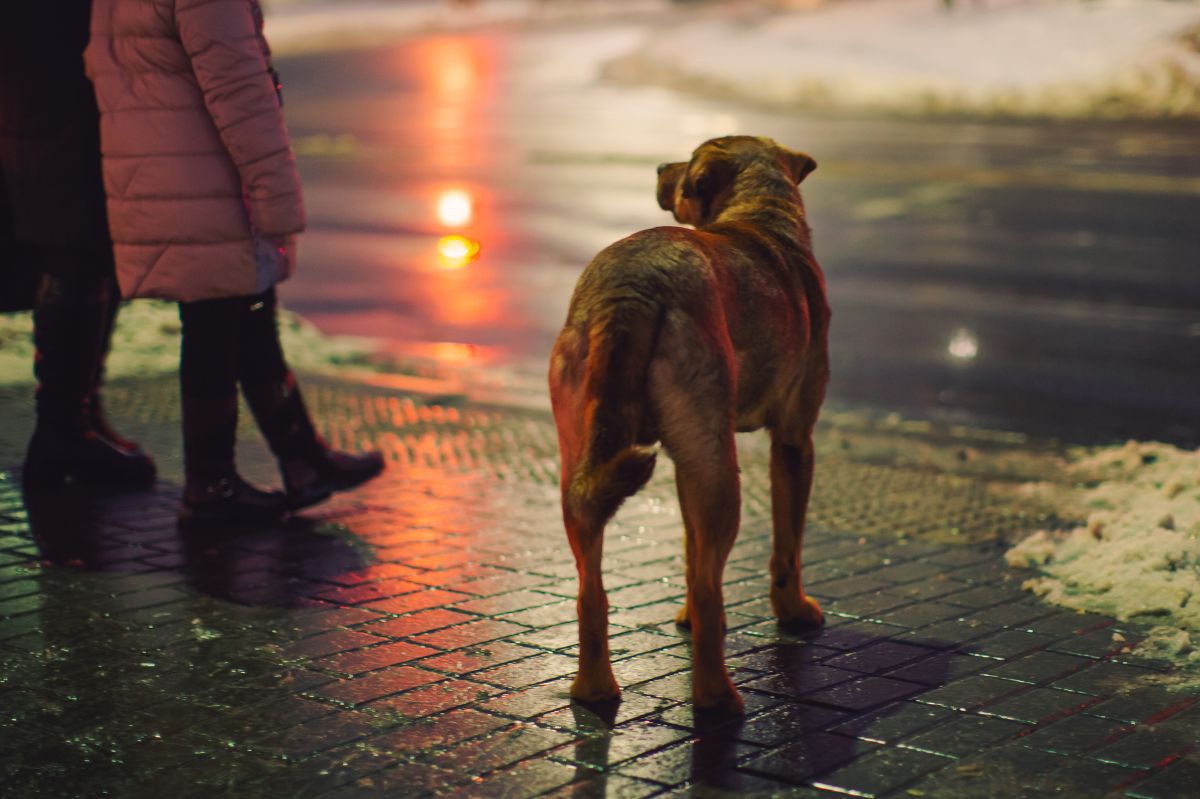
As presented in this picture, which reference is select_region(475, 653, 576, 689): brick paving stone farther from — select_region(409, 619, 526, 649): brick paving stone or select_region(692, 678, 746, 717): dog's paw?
select_region(692, 678, 746, 717): dog's paw

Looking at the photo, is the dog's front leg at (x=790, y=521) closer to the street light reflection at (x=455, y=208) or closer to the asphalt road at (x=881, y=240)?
the asphalt road at (x=881, y=240)

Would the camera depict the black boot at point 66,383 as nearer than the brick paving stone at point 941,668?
No

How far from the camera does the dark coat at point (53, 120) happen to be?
19.5ft

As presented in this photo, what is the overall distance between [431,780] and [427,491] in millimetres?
2966

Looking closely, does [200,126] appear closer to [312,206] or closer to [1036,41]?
[312,206]

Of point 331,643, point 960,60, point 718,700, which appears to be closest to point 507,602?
point 331,643

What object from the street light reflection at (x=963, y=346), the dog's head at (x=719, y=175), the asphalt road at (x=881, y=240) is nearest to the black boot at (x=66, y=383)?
the dog's head at (x=719, y=175)

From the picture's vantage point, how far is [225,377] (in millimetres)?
5781

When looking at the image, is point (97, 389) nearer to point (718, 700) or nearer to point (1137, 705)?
point (718, 700)

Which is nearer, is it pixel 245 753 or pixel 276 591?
pixel 245 753

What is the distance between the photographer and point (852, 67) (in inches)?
1028

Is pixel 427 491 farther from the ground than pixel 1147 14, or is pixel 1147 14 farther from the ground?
pixel 1147 14

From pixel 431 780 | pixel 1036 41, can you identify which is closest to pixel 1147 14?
pixel 1036 41

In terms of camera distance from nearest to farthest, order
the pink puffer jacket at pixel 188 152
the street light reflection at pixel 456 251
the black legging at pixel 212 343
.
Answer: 1. the pink puffer jacket at pixel 188 152
2. the black legging at pixel 212 343
3. the street light reflection at pixel 456 251
